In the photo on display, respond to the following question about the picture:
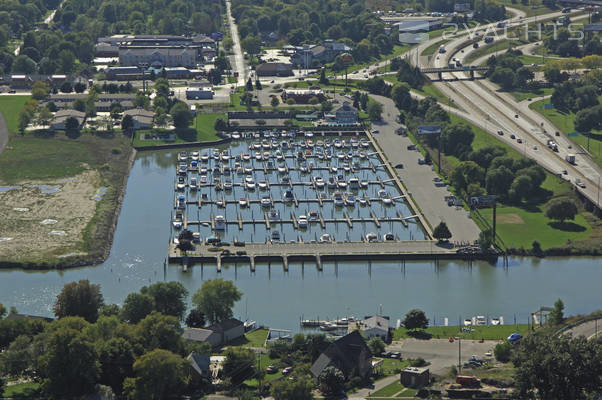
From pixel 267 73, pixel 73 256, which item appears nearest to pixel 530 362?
pixel 73 256

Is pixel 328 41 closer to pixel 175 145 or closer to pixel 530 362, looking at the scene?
pixel 175 145

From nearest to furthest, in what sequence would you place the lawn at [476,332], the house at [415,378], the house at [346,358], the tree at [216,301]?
the house at [415,378] → the house at [346,358] → the lawn at [476,332] → the tree at [216,301]

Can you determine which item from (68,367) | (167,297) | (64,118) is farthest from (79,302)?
(64,118)

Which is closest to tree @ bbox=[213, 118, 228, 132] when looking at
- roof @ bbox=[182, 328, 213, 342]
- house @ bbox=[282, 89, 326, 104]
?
house @ bbox=[282, 89, 326, 104]

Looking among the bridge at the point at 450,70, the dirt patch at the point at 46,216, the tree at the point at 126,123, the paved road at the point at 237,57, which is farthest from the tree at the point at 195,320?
the bridge at the point at 450,70

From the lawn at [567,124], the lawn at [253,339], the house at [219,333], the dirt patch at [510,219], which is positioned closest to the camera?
the house at [219,333]

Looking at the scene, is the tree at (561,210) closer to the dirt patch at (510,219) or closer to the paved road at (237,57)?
the dirt patch at (510,219)

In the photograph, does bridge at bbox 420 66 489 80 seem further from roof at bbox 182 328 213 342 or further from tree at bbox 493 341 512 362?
tree at bbox 493 341 512 362
